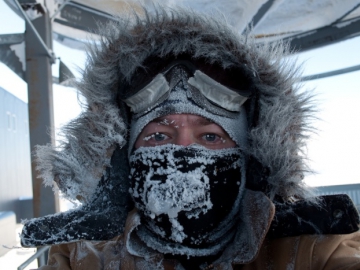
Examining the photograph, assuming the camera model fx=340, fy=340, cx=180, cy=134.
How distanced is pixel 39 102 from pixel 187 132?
5.48 feet

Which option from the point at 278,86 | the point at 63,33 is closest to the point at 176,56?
the point at 278,86

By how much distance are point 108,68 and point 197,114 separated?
0.45 meters

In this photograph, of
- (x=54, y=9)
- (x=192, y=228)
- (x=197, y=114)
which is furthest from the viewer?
(x=54, y=9)

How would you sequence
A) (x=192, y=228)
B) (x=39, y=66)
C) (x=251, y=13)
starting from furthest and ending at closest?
(x=251, y=13), (x=39, y=66), (x=192, y=228)

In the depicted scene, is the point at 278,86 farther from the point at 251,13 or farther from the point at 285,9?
the point at 285,9

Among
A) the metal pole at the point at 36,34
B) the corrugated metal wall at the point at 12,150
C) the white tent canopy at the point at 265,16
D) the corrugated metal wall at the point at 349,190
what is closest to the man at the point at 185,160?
the metal pole at the point at 36,34

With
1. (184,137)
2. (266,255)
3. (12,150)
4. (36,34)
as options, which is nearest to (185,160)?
(184,137)

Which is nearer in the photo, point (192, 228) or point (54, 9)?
point (192, 228)

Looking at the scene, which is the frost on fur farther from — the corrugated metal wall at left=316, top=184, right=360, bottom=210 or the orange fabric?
the corrugated metal wall at left=316, top=184, right=360, bottom=210

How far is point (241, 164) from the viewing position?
1.41m

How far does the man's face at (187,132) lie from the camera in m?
1.37

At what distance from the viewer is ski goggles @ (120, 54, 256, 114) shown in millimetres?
→ 1408

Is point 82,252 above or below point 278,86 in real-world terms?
below

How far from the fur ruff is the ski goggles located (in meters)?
0.04
